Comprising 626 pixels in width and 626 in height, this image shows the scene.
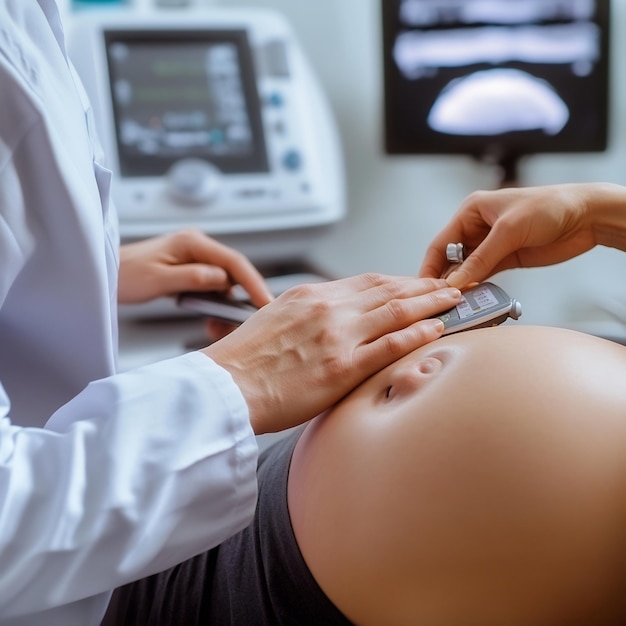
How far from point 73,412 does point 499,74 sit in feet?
3.52

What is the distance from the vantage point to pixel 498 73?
4.51ft

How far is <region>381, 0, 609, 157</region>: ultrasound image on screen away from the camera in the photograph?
1.36 m

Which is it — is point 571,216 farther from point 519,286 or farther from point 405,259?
point 405,259

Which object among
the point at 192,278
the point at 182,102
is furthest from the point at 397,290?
the point at 182,102

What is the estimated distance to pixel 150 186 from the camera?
1195 millimetres

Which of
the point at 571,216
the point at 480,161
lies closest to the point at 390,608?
the point at 571,216

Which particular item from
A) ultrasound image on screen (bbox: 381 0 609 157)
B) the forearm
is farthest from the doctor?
ultrasound image on screen (bbox: 381 0 609 157)

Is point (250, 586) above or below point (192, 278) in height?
below

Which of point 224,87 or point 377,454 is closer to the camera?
point 377,454

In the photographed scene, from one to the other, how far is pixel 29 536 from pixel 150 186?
0.80m

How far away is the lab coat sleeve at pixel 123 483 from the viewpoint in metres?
0.46

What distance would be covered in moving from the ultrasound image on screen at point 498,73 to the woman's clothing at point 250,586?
0.89 m

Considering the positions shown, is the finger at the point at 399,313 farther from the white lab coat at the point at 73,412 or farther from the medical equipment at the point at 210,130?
the medical equipment at the point at 210,130

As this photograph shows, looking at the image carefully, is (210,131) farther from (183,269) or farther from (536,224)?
(536,224)
